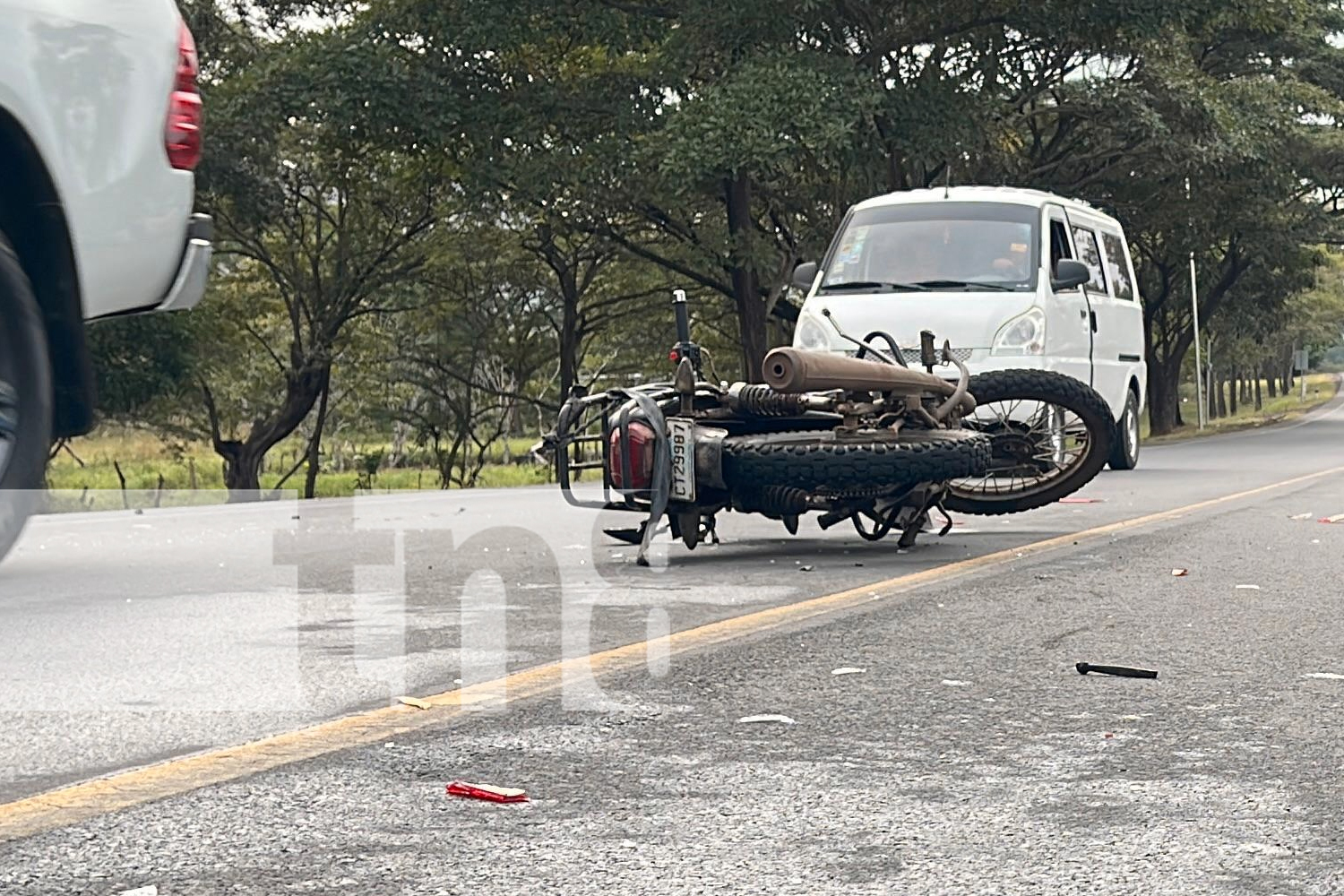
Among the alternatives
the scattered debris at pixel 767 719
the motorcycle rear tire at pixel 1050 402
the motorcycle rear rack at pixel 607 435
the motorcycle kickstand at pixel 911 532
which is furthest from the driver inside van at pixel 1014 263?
the scattered debris at pixel 767 719

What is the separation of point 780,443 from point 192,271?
4.48 m

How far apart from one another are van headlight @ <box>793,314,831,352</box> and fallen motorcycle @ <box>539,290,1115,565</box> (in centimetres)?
284

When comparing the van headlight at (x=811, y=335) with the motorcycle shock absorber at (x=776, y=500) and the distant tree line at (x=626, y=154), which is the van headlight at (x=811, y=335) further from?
the distant tree line at (x=626, y=154)

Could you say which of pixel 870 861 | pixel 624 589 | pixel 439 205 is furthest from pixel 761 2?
pixel 870 861

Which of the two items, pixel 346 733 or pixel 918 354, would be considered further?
pixel 918 354

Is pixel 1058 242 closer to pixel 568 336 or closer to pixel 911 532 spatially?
pixel 911 532

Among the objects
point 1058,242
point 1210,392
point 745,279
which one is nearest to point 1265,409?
point 1210,392

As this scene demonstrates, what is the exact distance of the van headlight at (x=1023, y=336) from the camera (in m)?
13.0

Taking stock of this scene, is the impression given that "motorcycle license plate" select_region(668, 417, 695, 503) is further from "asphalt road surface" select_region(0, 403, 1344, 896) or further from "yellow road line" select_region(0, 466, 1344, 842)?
"yellow road line" select_region(0, 466, 1344, 842)

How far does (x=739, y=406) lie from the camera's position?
29.3ft

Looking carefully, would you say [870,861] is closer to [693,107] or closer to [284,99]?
[693,107]

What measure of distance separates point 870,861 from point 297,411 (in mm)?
30223

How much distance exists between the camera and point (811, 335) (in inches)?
497

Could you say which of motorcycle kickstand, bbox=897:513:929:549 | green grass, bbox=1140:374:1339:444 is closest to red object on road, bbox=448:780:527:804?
motorcycle kickstand, bbox=897:513:929:549
